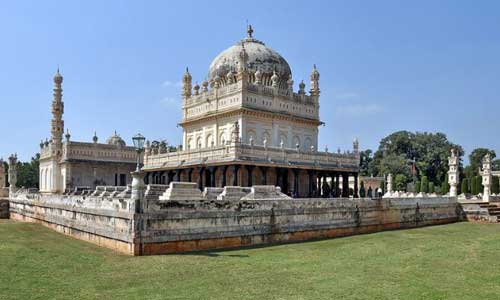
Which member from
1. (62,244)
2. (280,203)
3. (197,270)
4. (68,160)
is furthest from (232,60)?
(197,270)

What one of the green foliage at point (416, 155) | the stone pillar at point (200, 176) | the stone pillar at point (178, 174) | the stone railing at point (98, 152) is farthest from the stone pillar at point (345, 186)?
the green foliage at point (416, 155)

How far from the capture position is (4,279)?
11.6 metres

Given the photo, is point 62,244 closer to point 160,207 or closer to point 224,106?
point 160,207

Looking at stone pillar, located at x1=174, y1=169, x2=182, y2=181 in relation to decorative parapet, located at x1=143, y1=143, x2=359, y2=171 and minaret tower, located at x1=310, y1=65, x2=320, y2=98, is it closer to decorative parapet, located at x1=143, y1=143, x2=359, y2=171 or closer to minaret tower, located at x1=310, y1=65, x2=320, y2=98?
decorative parapet, located at x1=143, y1=143, x2=359, y2=171

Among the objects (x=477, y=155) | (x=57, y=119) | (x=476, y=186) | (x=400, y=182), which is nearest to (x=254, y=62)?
(x=57, y=119)

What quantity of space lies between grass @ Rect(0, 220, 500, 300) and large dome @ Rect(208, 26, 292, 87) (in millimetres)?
26836

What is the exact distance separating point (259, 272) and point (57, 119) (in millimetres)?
41612

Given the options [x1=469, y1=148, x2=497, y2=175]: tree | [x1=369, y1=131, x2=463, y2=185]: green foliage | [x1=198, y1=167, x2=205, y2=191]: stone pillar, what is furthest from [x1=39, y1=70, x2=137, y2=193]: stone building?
[x1=469, y1=148, x2=497, y2=175]: tree

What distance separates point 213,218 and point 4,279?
735cm

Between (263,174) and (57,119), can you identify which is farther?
(57,119)

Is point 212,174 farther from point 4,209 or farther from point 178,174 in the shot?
point 4,209

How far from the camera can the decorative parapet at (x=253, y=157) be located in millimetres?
32469

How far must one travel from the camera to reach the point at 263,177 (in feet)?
114

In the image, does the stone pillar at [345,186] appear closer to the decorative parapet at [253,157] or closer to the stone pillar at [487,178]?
the decorative parapet at [253,157]
